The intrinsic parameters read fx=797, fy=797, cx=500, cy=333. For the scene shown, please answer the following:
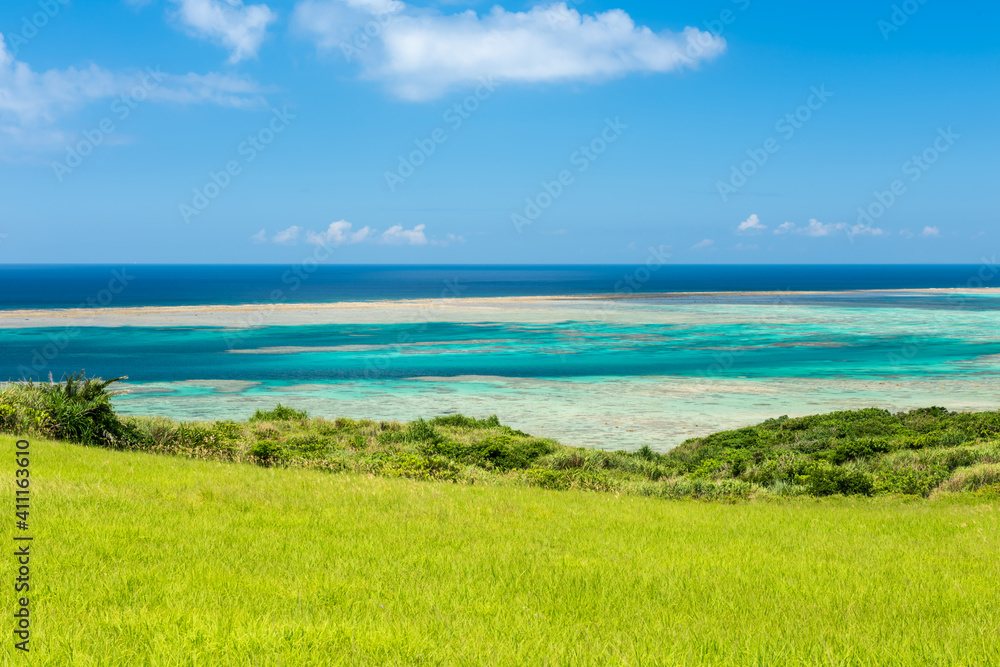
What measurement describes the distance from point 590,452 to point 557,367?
2507 cm

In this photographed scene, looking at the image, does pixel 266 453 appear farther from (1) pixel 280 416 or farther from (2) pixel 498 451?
(1) pixel 280 416

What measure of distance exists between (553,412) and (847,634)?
80.5 feet

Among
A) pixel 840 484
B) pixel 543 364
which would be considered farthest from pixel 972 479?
pixel 543 364

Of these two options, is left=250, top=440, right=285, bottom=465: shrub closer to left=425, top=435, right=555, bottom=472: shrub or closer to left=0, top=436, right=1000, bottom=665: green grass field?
left=425, top=435, right=555, bottom=472: shrub

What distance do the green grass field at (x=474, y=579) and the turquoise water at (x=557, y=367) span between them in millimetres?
14098

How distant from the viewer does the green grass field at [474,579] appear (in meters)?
5.33

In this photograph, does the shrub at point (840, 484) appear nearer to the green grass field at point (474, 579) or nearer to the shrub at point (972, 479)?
the shrub at point (972, 479)

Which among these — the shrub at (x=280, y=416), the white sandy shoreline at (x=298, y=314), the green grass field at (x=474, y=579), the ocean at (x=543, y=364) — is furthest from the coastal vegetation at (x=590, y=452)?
the white sandy shoreline at (x=298, y=314)

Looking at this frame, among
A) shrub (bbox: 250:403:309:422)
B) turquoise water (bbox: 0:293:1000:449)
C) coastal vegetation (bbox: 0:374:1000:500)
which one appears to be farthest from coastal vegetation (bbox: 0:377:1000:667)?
turquoise water (bbox: 0:293:1000:449)

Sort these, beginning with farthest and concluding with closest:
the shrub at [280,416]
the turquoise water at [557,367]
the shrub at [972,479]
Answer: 1. the turquoise water at [557,367]
2. the shrub at [280,416]
3. the shrub at [972,479]

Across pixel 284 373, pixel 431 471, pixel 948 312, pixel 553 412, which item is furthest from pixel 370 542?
pixel 948 312

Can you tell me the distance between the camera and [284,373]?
42.8 meters

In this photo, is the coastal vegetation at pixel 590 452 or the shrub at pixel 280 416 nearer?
the coastal vegetation at pixel 590 452

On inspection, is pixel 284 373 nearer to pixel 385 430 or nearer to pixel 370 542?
pixel 385 430
